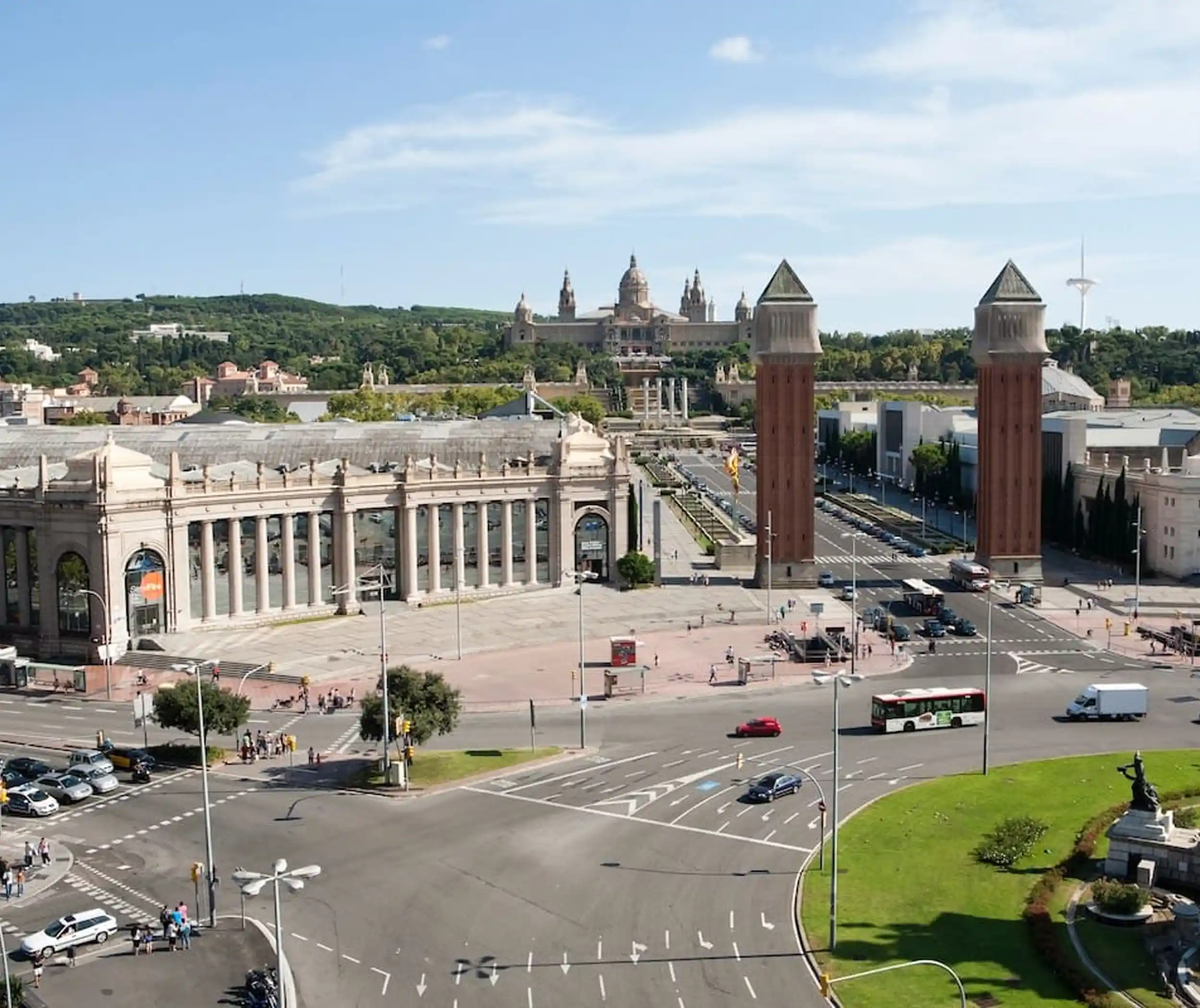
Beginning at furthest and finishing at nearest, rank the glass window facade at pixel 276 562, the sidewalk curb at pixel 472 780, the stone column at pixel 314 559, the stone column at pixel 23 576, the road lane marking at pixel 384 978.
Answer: the stone column at pixel 314 559
the glass window facade at pixel 276 562
the stone column at pixel 23 576
the sidewalk curb at pixel 472 780
the road lane marking at pixel 384 978

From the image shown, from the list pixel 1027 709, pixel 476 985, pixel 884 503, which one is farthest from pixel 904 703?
pixel 884 503

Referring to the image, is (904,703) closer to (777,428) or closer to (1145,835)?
(1145,835)

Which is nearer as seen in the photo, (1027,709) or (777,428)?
(1027,709)

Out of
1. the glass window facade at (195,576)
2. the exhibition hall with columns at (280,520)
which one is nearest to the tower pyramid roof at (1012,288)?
the exhibition hall with columns at (280,520)

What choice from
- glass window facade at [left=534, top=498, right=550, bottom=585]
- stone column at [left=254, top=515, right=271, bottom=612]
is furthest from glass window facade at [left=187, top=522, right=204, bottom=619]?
glass window facade at [left=534, top=498, right=550, bottom=585]

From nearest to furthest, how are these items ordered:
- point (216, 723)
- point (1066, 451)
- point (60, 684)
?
point (216, 723) → point (60, 684) → point (1066, 451)

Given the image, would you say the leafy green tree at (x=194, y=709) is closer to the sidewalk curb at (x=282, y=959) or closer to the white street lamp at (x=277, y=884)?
the sidewalk curb at (x=282, y=959)
